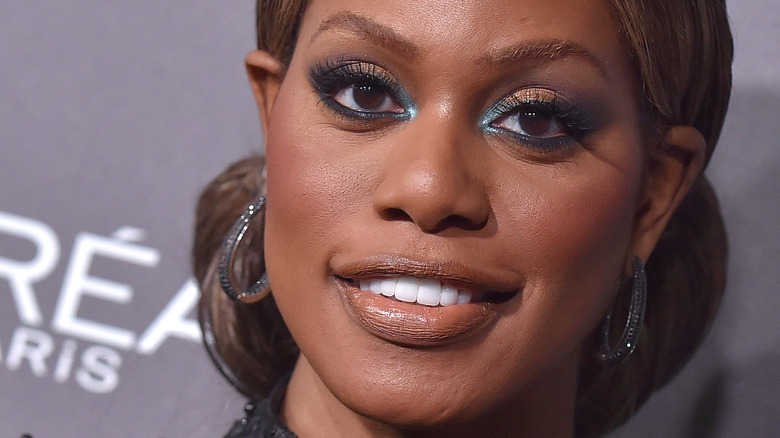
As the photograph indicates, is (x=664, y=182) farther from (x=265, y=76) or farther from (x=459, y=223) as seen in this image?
(x=265, y=76)

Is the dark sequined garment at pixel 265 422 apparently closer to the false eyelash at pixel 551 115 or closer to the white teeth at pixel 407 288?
the white teeth at pixel 407 288

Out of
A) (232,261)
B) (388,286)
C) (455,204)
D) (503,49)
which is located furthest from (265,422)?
(503,49)

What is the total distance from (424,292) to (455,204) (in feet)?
0.32

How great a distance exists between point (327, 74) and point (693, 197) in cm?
59

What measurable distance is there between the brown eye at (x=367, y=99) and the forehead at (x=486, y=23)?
0.07 meters

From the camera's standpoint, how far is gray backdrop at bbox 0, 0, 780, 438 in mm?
1656

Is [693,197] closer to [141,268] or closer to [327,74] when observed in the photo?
[327,74]

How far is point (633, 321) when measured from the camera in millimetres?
1229

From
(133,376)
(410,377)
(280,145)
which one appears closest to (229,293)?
(280,145)

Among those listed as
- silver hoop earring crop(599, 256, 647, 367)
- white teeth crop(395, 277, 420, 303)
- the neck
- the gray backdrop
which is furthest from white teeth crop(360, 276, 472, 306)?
the gray backdrop

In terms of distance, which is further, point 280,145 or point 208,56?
point 208,56

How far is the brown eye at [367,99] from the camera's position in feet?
3.59

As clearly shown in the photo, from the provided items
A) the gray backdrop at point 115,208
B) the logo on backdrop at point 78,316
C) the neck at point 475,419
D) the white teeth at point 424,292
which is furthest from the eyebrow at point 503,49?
the logo on backdrop at point 78,316

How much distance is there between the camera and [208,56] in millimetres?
1654
